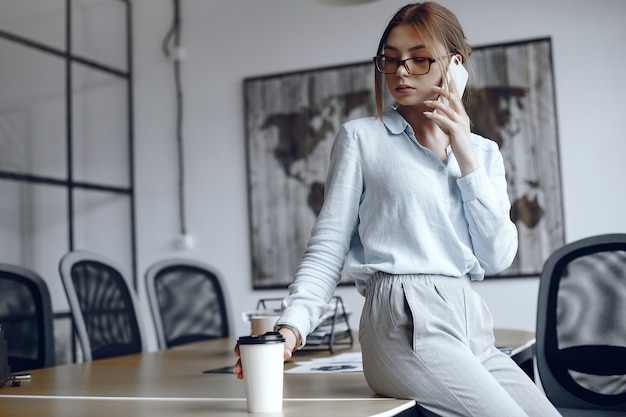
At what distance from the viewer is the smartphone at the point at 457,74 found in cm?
134

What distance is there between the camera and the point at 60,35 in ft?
14.6

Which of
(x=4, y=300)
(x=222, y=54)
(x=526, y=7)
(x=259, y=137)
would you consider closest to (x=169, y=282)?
(x=4, y=300)

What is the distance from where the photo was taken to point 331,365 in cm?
172

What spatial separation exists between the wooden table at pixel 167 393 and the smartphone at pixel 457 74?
0.54m

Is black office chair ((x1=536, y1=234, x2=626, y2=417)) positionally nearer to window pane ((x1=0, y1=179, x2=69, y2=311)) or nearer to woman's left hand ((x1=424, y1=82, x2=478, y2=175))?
woman's left hand ((x1=424, y1=82, x2=478, y2=175))

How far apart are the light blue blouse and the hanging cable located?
341 centimetres

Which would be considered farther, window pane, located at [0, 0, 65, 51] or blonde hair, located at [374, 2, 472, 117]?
window pane, located at [0, 0, 65, 51]

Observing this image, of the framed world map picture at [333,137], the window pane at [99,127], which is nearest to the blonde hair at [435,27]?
the framed world map picture at [333,137]

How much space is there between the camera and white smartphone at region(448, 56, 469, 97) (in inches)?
52.7

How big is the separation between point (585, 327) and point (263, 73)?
9.85ft

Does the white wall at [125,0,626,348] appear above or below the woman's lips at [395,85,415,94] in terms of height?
above

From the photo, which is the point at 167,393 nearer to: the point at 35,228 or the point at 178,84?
the point at 35,228

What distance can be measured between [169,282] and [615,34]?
2.54 meters

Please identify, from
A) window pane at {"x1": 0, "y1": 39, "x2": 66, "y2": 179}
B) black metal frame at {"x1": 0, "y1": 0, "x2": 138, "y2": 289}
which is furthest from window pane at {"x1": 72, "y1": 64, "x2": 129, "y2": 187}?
window pane at {"x1": 0, "y1": 39, "x2": 66, "y2": 179}
